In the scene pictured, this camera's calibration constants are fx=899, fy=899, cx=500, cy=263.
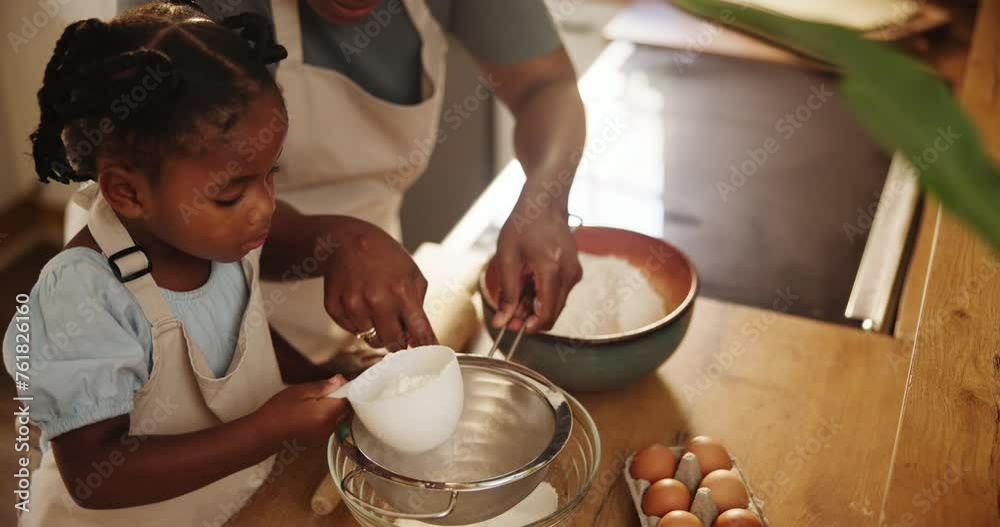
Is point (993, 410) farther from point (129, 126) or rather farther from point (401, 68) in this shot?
point (401, 68)

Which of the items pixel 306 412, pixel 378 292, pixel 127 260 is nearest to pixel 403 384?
pixel 306 412

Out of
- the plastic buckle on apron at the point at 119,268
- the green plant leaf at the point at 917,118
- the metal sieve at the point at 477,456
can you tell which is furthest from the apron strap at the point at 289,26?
the green plant leaf at the point at 917,118

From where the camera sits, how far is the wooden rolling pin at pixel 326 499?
974mm

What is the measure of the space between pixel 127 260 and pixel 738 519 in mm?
686

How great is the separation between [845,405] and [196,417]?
→ 807mm

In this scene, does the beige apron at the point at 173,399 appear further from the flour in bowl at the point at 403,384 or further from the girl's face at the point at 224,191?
the flour in bowl at the point at 403,384

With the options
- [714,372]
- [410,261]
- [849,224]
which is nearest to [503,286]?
[410,261]

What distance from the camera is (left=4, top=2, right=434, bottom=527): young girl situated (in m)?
0.86

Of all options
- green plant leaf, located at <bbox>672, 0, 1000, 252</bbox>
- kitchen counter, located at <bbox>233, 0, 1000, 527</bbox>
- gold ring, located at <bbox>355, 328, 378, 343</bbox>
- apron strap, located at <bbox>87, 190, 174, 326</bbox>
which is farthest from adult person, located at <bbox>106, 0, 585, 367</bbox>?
green plant leaf, located at <bbox>672, 0, 1000, 252</bbox>

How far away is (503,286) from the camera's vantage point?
3.92 ft

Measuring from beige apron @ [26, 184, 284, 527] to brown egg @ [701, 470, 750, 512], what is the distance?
51cm

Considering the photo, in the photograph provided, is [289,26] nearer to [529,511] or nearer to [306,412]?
[306,412]

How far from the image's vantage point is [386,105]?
4.90 ft

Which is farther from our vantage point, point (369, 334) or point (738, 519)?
point (369, 334)
